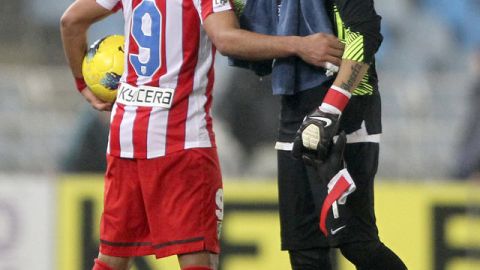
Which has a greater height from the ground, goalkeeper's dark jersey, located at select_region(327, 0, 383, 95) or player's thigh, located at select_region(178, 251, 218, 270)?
goalkeeper's dark jersey, located at select_region(327, 0, 383, 95)

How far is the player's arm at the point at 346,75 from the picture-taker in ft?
12.3

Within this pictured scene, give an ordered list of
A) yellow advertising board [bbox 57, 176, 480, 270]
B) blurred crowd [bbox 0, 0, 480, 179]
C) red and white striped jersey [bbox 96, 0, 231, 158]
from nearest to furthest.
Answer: red and white striped jersey [bbox 96, 0, 231, 158] < yellow advertising board [bbox 57, 176, 480, 270] < blurred crowd [bbox 0, 0, 480, 179]

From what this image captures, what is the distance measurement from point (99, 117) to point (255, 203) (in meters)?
1.45

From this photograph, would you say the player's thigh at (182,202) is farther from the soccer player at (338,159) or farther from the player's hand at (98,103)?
the player's hand at (98,103)

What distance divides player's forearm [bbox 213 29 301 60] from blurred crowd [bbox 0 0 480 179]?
3.20 meters

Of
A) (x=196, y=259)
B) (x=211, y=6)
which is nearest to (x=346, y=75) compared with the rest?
(x=211, y=6)

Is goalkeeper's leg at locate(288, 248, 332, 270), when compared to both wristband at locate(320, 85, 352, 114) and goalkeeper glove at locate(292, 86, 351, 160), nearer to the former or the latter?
goalkeeper glove at locate(292, 86, 351, 160)

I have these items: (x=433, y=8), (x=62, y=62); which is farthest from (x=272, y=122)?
(x=433, y=8)

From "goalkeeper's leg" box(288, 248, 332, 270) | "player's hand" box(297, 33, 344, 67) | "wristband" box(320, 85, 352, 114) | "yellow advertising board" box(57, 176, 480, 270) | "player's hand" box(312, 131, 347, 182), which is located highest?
"player's hand" box(297, 33, 344, 67)

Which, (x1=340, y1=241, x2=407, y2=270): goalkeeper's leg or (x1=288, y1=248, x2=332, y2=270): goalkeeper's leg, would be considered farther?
(x1=288, y1=248, x2=332, y2=270): goalkeeper's leg

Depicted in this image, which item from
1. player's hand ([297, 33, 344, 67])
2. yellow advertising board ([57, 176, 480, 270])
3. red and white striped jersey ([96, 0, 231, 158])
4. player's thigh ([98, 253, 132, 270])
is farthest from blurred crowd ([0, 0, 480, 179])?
player's hand ([297, 33, 344, 67])

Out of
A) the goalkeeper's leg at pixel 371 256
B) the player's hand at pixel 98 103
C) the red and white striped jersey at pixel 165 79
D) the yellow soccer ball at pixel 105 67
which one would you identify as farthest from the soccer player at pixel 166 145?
the goalkeeper's leg at pixel 371 256

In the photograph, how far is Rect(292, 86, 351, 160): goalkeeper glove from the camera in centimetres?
375

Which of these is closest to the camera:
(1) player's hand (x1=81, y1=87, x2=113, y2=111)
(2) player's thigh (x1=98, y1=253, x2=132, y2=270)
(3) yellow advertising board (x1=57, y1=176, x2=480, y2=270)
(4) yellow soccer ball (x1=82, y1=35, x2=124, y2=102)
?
(2) player's thigh (x1=98, y1=253, x2=132, y2=270)
